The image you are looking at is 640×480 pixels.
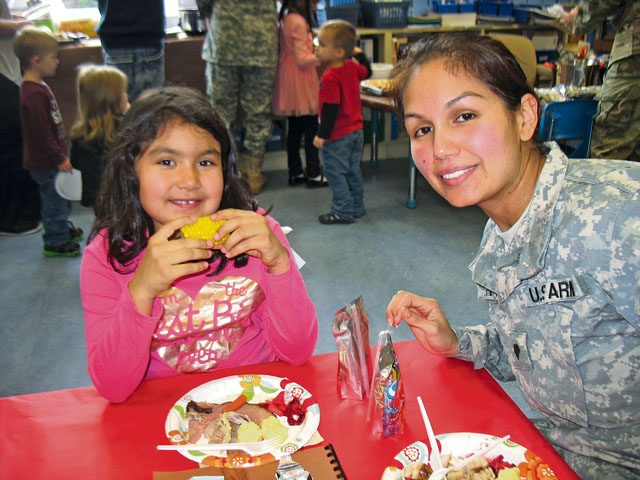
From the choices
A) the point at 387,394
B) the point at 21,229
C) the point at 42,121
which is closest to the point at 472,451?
the point at 387,394

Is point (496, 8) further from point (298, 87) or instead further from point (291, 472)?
point (291, 472)

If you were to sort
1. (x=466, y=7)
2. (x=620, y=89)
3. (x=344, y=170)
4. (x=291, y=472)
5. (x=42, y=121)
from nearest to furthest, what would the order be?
(x=291, y=472), (x=620, y=89), (x=42, y=121), (x=344, y=170), (x=466, y=7)

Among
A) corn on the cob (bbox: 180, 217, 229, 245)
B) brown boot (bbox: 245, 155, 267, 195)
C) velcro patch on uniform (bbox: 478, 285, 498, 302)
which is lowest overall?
brown boot (bbox: 245, 155, 267, 195)

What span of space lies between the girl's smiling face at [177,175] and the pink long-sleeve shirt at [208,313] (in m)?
0.16

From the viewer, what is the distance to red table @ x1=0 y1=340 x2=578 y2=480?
3.41 ft

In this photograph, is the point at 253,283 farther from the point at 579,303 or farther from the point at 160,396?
the point at 579,303

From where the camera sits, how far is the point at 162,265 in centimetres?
118

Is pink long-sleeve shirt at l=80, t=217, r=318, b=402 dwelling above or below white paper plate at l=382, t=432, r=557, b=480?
above

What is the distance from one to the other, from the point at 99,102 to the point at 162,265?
8.91 ft

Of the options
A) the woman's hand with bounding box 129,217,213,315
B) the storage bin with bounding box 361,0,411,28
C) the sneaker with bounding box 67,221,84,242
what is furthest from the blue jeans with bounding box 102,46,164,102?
the woman's hand with bounding box 129,217,213,315

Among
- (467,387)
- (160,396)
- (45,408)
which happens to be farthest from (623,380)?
(45,408)

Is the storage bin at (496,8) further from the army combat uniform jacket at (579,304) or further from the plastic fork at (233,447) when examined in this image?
the plastic fork at (233,447)

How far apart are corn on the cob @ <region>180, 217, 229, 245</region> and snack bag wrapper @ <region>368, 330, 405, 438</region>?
0.45 meters

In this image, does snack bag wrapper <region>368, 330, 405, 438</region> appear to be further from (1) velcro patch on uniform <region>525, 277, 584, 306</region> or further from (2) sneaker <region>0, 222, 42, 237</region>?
(2) sneaker <region>0, 222, 42, 237</region>
